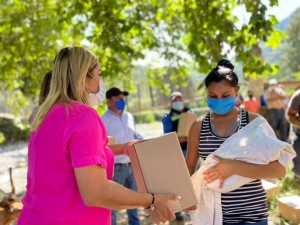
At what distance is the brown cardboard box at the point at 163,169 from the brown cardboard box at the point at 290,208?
10.5ft

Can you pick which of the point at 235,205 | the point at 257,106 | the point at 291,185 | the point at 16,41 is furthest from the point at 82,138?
the point at 257,106

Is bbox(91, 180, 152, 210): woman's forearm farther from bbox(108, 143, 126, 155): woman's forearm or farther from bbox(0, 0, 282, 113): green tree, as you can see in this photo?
bbox(0, 0, 282, 113): green tree

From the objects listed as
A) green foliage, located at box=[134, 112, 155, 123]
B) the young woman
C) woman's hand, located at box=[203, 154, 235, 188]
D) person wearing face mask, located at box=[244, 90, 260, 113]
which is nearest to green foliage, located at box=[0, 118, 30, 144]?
green foliage, located at box=[134, 112, 155, 123]

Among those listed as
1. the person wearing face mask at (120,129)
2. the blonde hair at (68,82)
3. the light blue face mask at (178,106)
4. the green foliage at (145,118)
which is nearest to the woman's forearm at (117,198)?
the blonde hair at (68,82)

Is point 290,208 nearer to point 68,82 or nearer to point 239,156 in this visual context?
point 239,156

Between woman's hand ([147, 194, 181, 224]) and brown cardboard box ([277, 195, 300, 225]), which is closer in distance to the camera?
woman's hand ([147, 194, 181, 224])

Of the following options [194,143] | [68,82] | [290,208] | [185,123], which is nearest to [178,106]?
[185,123]

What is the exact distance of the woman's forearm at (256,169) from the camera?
6.29 ft

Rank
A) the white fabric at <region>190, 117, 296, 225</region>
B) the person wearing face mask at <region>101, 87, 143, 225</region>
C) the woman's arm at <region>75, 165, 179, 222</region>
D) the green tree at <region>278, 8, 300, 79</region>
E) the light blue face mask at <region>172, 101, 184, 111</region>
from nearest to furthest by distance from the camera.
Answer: the woman's arm at <region>75, 165, 179, 222</region> → the white fabric at <region>190, 117, 296, 225</region> → the person wearing face mask at <region>101, 87, 143, 225</region> → the light blue face mask at <region>172, 101, 184, 111</region> → the green tree at <region>278, 8, 300, 79</region>

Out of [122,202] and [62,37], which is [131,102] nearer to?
[62,37]

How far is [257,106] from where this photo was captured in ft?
33.2

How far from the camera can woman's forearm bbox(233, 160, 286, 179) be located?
6.29 feet

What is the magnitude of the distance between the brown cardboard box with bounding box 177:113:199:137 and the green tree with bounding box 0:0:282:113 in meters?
0.87

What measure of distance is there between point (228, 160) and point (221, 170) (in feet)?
0.20
